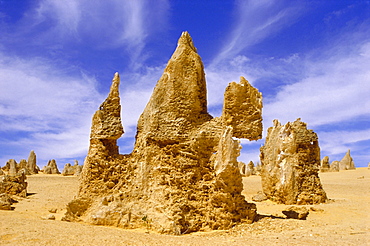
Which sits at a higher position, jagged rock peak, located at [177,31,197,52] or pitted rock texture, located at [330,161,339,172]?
jagged rock peak, located at [177,31,197,52]

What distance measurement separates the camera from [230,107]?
29.3ft

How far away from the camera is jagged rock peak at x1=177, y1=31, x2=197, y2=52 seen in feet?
31.7

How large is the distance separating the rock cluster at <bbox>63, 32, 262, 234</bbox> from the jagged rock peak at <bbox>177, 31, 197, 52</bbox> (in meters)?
0.11

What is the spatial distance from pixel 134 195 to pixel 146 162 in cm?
84

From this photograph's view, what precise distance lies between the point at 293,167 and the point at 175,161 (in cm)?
624

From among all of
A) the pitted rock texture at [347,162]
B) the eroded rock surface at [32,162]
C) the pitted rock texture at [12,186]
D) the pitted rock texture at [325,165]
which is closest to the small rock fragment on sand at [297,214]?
the pitted rock texture at [12,186]

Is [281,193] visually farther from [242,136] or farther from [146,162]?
[146,162]

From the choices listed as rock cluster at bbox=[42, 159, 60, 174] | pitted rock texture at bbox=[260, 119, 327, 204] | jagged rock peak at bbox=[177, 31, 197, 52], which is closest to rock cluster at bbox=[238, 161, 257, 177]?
pitted rock texture at bbox=[260, 119, 327, 204]

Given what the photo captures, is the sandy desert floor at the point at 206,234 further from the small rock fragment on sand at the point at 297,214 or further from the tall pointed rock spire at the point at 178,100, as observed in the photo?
the tall pointed rock spire at the point at 178,100

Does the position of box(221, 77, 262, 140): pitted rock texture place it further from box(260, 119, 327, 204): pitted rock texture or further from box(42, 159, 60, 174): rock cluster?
box(42, 159, 60, 174): rock cluster

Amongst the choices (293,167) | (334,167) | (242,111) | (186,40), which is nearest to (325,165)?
(334,167)

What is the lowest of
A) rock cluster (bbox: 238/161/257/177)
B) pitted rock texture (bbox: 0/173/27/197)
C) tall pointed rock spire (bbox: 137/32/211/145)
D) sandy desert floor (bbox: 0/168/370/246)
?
sandy desert floor (bbox: 0/168/370/246)

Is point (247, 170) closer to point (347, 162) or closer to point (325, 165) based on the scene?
point (325, 165)

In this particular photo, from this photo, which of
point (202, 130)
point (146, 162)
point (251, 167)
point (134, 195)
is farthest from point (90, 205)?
point (251, 167)
